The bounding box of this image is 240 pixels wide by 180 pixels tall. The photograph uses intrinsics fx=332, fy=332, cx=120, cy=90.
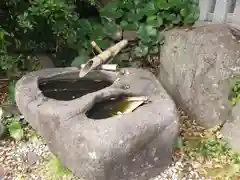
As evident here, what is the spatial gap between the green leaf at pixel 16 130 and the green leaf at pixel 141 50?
1319 millimetres

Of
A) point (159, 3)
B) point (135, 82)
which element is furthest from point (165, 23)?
point (135, 82)

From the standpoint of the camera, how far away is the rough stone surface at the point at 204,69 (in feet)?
8.34

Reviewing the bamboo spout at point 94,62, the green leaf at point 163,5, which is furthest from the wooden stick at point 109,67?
the green leaf at point 163,5

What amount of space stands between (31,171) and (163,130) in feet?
3.34

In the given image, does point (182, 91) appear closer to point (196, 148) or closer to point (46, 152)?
point (196, 148)

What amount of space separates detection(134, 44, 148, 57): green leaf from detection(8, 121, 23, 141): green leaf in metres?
1.32

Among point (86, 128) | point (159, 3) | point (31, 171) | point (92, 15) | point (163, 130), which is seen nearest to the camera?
point (86, 128)

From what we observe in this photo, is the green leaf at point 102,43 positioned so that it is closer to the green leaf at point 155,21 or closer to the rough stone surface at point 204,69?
the green leaf at point 155,21

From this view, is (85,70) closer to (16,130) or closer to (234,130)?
(16,130)

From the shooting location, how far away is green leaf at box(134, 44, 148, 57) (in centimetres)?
324

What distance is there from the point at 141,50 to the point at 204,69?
0.79m

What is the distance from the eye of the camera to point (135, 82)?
2420mm

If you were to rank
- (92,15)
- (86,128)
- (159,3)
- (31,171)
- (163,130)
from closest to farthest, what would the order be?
(86,128)
(163,130)
(31,171)
(159,3)
(92,15)

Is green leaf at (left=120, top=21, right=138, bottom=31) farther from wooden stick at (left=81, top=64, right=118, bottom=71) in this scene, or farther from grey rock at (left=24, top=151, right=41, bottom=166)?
grey rock at (left=24, top=151, right=41, bottom=166)
